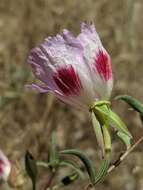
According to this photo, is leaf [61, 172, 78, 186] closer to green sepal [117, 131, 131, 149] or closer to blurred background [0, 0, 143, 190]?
green sepal [117, 131, 131, 149]

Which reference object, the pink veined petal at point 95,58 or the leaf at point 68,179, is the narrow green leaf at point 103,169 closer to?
the pink veined petal at point 95,58

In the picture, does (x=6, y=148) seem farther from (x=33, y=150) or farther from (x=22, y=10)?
(x=22, y=10)

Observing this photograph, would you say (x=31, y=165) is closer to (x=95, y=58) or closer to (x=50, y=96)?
→ (x=95, y=58)

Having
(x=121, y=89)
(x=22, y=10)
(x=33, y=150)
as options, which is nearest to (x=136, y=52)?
(x=121, y=89)

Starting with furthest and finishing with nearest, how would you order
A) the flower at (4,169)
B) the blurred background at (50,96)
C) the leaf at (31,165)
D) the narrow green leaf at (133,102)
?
the blurred background at (50,96) < the flower at (4,169) < the leaf at (31,165) < the narrow green leaf at (133,102)

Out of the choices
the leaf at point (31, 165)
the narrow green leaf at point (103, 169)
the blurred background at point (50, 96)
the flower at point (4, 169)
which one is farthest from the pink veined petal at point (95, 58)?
the blurred background at point (50, 96)

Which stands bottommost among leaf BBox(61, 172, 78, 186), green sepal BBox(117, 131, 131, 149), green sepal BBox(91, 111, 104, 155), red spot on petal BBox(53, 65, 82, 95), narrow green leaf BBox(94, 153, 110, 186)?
leaf BBox(61, 172, 78, 186)

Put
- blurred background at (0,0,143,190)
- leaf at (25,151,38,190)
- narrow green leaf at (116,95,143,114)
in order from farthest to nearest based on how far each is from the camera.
A: 1. blurred background at (0,0,143,190)
2. leaf at (25,151,38,190)
3. narrow green leaf at (116,95,143,114)

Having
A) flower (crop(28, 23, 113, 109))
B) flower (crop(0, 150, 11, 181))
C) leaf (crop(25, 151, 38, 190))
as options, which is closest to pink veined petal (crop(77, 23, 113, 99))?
flower (crop(28, 23, 113, 109))

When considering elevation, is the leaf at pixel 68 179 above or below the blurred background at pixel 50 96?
below
